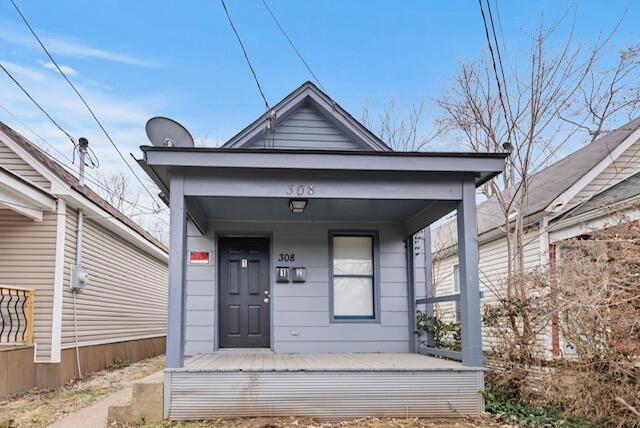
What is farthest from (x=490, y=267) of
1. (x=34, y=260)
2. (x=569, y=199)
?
(x=34, y=260)

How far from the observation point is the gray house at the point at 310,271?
573 centimetres

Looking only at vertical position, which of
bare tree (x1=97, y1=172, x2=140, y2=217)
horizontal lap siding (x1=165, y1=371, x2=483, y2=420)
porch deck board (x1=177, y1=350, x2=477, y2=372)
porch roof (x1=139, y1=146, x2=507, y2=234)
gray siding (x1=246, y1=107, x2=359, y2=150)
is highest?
bare tree (x1=97, y1=172, x2=140, y2=217)

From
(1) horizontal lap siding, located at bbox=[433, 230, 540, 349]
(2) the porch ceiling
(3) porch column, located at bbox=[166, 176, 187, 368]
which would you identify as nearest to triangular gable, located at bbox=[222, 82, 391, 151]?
(2) the porch ceiling

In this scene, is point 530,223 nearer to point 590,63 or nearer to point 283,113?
point 590,63

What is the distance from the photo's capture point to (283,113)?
28.1 feet

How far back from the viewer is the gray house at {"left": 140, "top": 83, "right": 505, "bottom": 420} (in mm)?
5727

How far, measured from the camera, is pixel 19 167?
8.98m

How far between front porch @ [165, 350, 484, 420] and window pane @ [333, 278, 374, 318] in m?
2.19

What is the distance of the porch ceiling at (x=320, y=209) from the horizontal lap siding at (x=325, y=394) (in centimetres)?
215

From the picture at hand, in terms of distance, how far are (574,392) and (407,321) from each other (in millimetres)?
3358

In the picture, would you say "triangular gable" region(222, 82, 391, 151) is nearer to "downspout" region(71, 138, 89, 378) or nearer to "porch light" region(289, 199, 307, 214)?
"porch light" region(289, 199, 307, 214)

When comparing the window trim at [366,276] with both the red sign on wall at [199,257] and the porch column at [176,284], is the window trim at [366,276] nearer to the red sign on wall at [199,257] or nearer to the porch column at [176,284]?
the red sign on wall at [199,257]

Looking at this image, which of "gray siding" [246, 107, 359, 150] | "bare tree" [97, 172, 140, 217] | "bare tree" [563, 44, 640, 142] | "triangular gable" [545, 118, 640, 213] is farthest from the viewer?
"bare tree" [97, 172, 140, 217]

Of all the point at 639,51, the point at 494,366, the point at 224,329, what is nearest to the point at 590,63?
the point at 639,51
